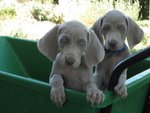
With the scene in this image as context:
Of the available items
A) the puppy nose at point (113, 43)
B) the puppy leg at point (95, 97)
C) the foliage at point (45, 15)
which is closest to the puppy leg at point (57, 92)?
the puppy leg at point (95, 97)

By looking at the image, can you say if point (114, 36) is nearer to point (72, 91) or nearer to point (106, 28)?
point (106, 28)

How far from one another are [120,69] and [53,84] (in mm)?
261

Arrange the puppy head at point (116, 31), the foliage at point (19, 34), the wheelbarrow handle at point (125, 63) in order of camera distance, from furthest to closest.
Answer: the foliage at point (19, 34), the puppy head at point (116, 31), the wheelbarrow handle at point (125, 63)

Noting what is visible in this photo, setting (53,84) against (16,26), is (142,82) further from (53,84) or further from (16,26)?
(16,26)

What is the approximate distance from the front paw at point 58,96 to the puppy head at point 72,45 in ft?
0.36

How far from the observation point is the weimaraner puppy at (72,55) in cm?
147

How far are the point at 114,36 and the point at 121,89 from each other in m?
0.30

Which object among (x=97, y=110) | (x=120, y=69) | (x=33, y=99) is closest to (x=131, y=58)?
(x=120, y=69)

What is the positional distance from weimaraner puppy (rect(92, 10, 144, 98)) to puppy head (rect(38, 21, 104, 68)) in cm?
16

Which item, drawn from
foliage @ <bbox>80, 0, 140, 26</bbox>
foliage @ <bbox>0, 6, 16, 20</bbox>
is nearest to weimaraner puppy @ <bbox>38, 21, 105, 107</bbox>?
foliage @ <bbox>0, 6, 16, 20</bbox>

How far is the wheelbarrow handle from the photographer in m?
1.32

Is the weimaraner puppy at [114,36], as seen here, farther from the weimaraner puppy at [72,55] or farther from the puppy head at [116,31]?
the weimaraner puppy at [72,55]

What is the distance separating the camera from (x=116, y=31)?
5.57 ft

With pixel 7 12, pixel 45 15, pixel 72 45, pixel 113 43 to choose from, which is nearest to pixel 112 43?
pixel 113 43
